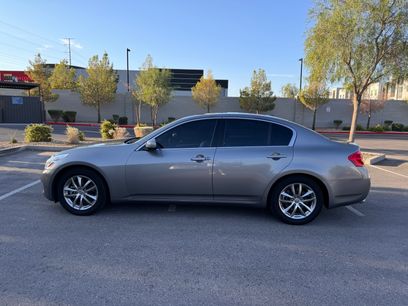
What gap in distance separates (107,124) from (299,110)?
70.8 ft

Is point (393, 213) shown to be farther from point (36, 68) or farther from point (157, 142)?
point (36, 68)

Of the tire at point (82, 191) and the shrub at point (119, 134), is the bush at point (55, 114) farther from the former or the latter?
the tire at point (82, 191)

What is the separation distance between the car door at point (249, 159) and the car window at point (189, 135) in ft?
0.66

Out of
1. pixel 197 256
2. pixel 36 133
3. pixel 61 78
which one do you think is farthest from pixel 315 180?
pixel 61 78

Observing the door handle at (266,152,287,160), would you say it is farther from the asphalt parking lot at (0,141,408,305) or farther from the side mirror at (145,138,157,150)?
the side mirror at (145,138,157,150)

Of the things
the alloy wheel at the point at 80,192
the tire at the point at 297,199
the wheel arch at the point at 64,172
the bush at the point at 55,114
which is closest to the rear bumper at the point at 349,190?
the tire at the point at 297,199

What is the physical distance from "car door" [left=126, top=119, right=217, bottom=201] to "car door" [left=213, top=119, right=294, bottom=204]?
17 cm

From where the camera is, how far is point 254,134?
5.05 m

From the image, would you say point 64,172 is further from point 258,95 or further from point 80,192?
point 258,95

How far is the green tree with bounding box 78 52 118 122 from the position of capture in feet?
98.8

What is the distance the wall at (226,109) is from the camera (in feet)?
107

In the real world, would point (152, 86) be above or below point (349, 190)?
above

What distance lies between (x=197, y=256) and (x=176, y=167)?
1.48m

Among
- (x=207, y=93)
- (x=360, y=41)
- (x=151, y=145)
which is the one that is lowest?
(x=151, y=145)
